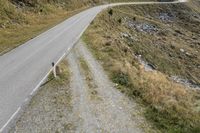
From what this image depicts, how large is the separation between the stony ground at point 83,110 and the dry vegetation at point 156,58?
3.56 ft

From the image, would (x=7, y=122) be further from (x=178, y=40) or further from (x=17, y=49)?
(x=178, y=40)

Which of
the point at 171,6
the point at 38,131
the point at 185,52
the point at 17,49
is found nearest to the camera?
the point at 38,131

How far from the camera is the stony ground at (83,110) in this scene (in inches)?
611

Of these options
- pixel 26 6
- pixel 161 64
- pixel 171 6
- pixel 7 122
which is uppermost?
pixel 7 122

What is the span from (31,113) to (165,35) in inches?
1732

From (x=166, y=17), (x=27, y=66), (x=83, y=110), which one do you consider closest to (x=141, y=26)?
(x=166, y=17)

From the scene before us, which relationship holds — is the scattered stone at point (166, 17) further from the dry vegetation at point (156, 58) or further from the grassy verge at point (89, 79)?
the grassy verge at point (89, 79)

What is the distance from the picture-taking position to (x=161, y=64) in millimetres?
41500

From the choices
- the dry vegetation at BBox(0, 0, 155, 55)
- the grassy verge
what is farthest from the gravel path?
the dry vegetation at BBox(0, 0, 155, 55)

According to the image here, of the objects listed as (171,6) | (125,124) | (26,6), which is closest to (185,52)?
(26,6)

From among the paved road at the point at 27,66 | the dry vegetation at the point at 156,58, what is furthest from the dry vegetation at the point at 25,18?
the dry vegetation at the point at 156,58

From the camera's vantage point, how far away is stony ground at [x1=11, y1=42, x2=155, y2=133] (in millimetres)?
15508

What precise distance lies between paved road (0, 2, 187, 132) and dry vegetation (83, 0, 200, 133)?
3.57m

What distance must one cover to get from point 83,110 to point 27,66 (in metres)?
9.95
